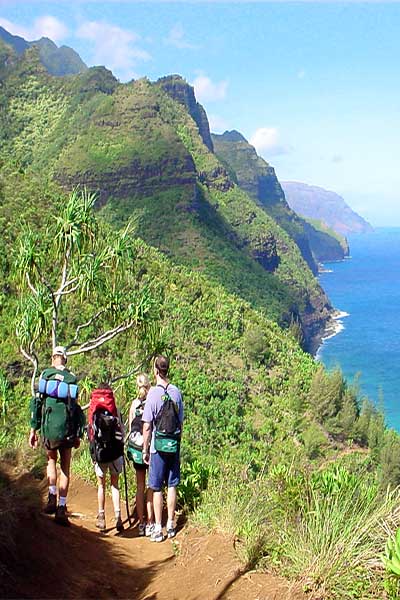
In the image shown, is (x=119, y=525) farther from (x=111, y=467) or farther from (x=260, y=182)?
(x=260, y=182)

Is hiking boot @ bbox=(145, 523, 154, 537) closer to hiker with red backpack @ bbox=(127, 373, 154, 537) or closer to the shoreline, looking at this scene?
hiker with red backpack @ bbox=(127, 373, 154, 537)

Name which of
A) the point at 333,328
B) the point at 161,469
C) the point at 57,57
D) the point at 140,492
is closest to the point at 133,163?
the point at 333,328

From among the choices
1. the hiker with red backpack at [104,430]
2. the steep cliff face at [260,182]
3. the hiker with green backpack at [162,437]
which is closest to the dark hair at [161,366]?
the hiker with green backpack at [162,437]

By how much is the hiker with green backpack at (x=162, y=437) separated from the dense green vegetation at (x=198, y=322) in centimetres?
38

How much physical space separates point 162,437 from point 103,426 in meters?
0.55

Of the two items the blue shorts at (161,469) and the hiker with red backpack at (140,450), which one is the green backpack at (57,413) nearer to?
the hiker with red backpack at (140,450)

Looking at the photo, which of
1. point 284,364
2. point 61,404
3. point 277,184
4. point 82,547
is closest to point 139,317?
point 61,404

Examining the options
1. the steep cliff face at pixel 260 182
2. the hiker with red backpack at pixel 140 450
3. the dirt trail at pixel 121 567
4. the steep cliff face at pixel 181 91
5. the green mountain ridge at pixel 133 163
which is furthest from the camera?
the steep cliff face at pixel 260 182

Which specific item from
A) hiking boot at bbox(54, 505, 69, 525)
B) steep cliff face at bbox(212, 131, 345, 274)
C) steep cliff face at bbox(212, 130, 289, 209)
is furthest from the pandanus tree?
steep cliff face at bbox(212, 130, 289, 209)

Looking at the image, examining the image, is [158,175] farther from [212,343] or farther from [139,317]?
[139,317]

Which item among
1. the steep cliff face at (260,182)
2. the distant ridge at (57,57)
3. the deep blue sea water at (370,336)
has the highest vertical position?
the distant ridge at (57,57)

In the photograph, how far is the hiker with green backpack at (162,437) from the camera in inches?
193

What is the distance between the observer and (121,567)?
4.59 meters

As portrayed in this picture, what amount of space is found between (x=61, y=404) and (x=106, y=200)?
74181 mm
